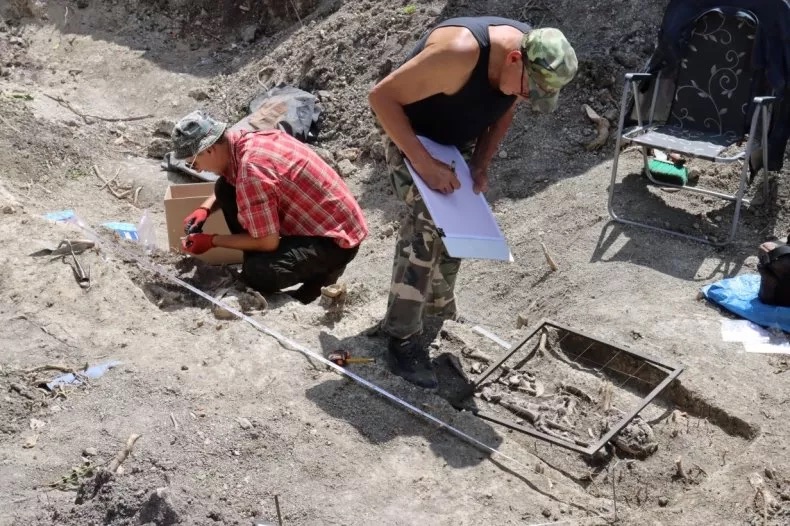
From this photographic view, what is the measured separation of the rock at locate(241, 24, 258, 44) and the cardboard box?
4.83 m

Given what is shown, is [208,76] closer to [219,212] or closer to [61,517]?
[219,212]

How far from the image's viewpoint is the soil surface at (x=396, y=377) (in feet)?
11.4

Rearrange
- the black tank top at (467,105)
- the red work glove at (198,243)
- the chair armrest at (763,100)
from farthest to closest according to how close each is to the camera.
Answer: the chair armrest at (763,100) < the red work glove at (198,243) < the black tank top at (467,105)

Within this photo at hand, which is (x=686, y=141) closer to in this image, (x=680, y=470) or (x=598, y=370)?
(x=598, y=370)

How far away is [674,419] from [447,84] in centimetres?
190

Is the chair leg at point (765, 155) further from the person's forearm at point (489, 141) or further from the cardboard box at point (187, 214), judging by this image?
the cardboard box at point (187, 214)

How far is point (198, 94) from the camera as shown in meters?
9.31

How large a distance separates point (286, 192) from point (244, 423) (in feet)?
4.97

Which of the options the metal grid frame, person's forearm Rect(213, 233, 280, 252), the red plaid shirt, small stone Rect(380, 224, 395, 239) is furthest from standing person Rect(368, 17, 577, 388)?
small stone Rect(380, 224, 395, 239)

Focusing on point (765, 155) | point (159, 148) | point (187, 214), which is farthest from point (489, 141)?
point (159, 148)

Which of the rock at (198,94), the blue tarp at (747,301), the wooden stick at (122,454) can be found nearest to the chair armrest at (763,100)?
the blue tarp at (747,301)

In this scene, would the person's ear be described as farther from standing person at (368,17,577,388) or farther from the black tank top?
the black tank top

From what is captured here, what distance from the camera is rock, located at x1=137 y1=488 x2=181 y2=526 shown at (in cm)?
317

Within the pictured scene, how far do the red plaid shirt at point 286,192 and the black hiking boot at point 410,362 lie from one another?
2.99ft
